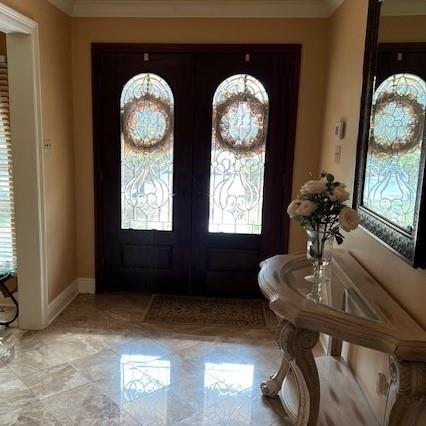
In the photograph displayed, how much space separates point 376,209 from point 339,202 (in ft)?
0.99

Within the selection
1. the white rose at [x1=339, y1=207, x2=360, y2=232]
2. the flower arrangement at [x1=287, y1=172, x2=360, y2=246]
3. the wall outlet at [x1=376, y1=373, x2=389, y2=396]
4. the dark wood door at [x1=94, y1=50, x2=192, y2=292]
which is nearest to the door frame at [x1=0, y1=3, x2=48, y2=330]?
the dark wood door at [x1=94, y1=50, x2=192, y2=292]

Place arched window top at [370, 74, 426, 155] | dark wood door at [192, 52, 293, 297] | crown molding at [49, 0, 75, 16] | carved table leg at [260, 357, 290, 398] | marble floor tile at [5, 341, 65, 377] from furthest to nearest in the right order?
1. dark wood door at [192, 52, 293, 297]
2. crown molding at [49, 0, 75, 16]
3. marble floor tile at [5, 341, 65, 377]
4. carved table leg at [260, 357, 290, 398]
5. arched window top at [370, 74, 426, 155]

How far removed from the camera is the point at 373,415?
2105mm

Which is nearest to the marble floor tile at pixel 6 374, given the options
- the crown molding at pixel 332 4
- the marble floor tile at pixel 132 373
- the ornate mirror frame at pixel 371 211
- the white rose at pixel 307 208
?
the marble floor tile at pixel 132 373

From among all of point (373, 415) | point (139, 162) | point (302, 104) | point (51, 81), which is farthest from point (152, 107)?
point (373, 415)

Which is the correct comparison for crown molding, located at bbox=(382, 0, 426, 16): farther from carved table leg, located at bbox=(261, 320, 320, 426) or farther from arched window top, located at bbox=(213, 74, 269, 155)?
arched window top, located at bbox=(213, 74, 269, 155)

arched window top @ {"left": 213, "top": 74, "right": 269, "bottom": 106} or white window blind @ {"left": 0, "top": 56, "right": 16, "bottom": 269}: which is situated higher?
arched window top @ {"left": 213, "top": 74, "right": 269, "bottom": 106}

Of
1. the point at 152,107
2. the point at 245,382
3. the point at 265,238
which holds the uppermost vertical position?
the point at 152,107

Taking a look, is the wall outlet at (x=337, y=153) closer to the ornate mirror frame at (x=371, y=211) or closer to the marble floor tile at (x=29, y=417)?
the ornate mirror frame at (x=371, y=211)

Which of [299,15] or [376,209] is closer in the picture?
[376,209]

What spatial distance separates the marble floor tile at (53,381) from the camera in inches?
96.0

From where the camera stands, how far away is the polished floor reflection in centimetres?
226

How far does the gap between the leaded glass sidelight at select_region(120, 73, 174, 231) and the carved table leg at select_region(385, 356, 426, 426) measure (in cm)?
263

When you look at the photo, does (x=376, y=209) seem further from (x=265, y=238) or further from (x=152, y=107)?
(x=152, y=107)
